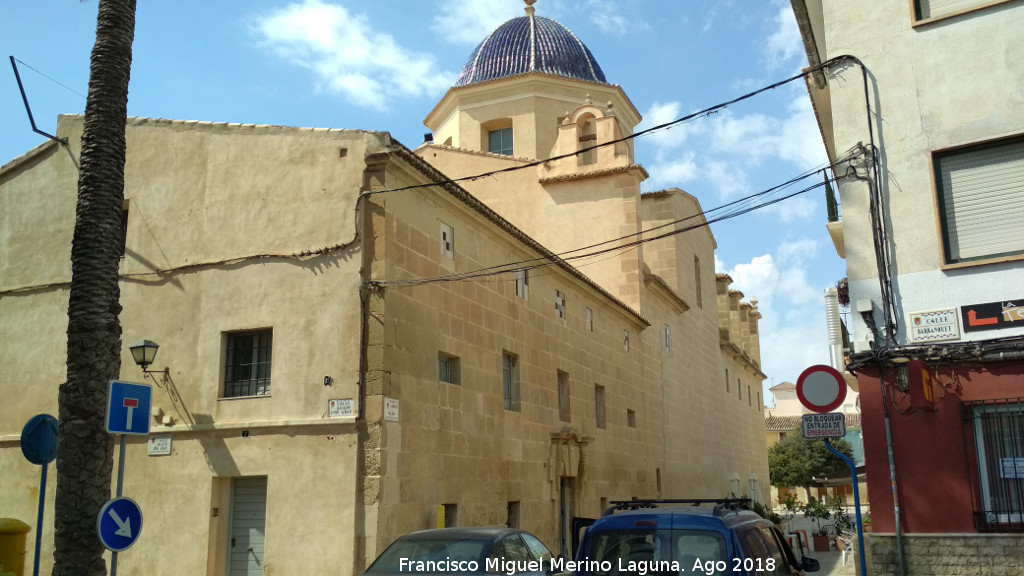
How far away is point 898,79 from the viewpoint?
10.3 meters

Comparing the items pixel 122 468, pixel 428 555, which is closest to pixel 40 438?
pixel 122 468

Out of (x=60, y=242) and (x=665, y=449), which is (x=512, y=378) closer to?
(x=60, y=242)

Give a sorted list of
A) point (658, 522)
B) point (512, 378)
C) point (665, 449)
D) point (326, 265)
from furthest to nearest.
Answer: point (665, 449) < point (512, 378) < point (326, 265) < point (658, 522)

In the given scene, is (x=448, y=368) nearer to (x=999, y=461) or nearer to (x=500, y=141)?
(x=999, y=461)

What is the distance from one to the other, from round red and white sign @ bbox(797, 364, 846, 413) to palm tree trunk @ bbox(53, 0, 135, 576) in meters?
6.87

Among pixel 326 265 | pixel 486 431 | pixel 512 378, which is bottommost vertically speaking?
pixel 486 431

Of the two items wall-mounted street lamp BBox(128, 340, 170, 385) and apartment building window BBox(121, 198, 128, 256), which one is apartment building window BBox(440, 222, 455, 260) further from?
apartment building window BBox(121, 198, 128, 256)

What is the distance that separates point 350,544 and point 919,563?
251 inches

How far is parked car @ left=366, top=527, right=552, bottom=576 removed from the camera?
7941mm

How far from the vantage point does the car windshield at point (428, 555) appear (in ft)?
26.2

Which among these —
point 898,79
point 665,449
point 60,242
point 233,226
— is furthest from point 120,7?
point 665,449

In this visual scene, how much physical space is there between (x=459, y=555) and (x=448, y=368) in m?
5.43

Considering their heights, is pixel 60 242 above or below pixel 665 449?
above

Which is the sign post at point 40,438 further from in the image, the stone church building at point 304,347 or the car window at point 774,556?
the car window at point 774,556
